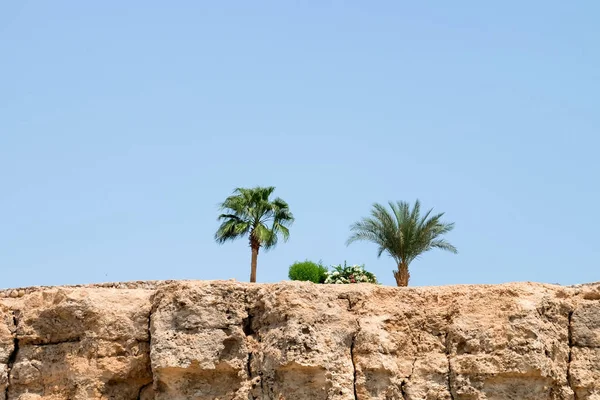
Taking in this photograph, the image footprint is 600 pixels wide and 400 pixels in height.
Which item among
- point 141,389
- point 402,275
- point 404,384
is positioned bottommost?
point 141,389

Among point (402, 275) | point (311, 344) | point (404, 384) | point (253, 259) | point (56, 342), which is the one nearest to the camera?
point (311, 344)

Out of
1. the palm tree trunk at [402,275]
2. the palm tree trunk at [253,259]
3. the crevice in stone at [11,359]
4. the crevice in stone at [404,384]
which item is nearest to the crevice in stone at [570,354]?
the crevice in stone at [404,384]

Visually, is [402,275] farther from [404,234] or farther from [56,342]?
[56,342]

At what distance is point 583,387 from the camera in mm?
11758

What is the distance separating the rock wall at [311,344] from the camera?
38.3ft

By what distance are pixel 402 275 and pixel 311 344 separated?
65.8 feet

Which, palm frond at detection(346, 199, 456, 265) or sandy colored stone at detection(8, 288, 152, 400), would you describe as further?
palm frond at detection(346, 199, 456, 265)

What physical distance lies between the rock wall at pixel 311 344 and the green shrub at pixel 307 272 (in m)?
20.4

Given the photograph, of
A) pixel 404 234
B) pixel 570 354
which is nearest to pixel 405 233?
pixel 404 234

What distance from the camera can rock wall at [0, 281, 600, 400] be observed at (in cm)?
1167

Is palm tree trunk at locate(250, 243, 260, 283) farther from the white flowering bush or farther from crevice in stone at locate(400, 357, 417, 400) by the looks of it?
crevice in stone at locate(400, 357, 417, 400)

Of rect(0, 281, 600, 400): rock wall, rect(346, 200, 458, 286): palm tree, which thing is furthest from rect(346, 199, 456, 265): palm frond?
rect(0, 281, 600, 400): rock wall

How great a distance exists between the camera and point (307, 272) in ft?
109

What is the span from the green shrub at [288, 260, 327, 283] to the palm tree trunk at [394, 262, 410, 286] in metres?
2.46
